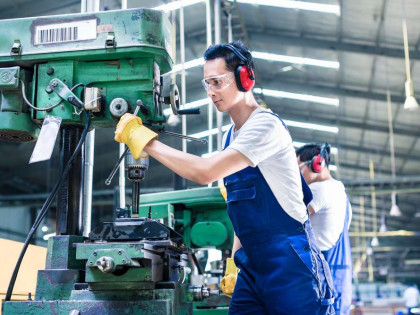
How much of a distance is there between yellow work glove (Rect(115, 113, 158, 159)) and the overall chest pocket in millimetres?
271

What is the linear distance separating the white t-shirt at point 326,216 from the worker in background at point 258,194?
33.4 inches

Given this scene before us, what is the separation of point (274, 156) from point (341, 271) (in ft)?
3.69

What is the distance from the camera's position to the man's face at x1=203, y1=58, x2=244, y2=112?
1449mm

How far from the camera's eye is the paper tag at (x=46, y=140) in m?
1.36

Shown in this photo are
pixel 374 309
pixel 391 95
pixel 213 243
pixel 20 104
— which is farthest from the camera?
pixel 391 95

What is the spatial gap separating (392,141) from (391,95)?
5.75 feet

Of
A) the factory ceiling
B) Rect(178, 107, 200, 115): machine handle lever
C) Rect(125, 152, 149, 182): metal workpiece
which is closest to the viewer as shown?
Rect(125, 152, 149, 182): metal workpiece

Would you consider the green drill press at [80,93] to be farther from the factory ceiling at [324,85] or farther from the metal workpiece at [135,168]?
the factory ceiling at [324,85]

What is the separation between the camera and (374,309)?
795 cm

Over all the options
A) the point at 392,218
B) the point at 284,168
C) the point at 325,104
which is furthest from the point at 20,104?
the point at 392,218

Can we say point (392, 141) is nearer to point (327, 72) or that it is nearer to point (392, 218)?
point (327, 72)

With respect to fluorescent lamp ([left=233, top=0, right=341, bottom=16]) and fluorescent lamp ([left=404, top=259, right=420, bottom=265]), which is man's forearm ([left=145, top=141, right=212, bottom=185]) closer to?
fluorescent lamp ([left=233, top=0, right=341, bottom=16])

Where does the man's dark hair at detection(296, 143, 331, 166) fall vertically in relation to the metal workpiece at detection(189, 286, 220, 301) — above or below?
above

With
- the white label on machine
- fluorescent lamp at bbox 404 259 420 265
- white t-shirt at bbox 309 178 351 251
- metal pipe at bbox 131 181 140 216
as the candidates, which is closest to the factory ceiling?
white t-shirt at bbox 309 178 351 251
